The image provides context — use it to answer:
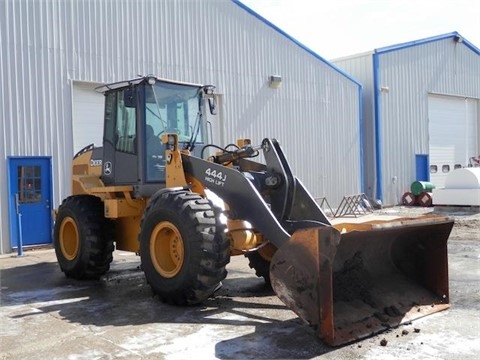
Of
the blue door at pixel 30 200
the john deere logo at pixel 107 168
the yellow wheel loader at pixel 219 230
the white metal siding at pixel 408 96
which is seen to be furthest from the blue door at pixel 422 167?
the john deere logo at pixel 107 168

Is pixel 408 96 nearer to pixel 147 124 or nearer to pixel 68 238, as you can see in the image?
pixel 147 124

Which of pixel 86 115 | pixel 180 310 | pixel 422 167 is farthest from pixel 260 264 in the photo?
pixel 422 167

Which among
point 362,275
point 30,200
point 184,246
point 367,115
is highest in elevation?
point 367,115

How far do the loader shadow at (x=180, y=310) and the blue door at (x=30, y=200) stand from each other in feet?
10.7

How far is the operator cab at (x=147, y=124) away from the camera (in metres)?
7.50

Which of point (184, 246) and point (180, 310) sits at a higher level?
point (184, 246)

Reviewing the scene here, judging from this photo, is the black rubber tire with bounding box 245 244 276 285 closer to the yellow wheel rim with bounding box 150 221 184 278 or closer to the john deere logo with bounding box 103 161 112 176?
the yellow wheel rim with bounding box 150 221 184 278

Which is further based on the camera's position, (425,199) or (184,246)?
(425,199)

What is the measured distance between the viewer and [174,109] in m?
7.75

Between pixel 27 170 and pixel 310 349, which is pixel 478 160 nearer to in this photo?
pixel 27 170

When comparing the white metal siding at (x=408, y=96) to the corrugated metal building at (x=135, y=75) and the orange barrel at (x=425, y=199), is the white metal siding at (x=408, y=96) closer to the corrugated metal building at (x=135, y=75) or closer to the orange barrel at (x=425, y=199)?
the orange barrel at (x=425, y=199)

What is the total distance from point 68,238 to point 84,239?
91 centimetres

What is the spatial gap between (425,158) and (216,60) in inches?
475

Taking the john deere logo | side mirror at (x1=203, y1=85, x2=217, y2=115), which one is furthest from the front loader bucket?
the john deere logo
